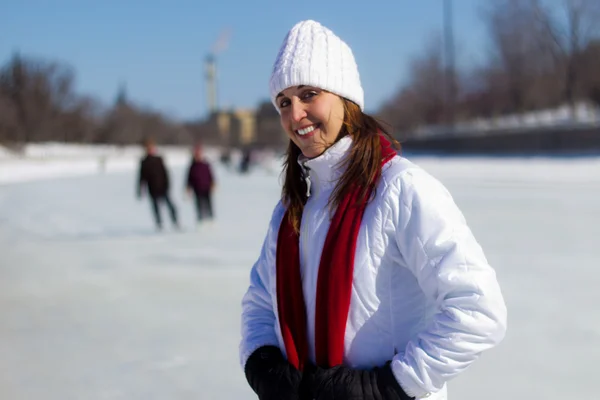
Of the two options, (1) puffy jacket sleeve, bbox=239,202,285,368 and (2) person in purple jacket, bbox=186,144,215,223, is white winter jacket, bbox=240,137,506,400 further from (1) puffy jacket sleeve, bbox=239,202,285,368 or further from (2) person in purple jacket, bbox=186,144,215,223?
(2) person in purple jacket, bbox=186,144,215,223

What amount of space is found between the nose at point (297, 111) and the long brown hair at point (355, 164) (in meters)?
0.10

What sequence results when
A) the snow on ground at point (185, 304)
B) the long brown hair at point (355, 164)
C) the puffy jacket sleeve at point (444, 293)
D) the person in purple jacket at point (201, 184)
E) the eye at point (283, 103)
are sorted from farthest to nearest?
the person in purple jacket at point (201, 184) < the snow on ground at point (185, 304) < the eye at point (283, 103) < the long brown hair at point (355, 164) < the puffy jacket sleeve at point (444, 293)

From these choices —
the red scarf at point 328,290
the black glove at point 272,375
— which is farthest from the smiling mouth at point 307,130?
the black glove at point 272,375

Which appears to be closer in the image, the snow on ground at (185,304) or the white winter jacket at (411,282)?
the white winter jacket at (411,282)

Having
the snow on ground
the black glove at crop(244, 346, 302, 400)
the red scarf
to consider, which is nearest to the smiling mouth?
the red scarf

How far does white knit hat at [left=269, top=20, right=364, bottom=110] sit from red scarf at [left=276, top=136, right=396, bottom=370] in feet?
0.55

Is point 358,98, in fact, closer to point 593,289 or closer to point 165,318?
point 165,318

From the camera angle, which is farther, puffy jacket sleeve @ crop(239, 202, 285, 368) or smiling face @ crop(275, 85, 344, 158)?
puffy jacket sleeve @ crop(239, 202, 285, 368)

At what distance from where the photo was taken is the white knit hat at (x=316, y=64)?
4.74 feet

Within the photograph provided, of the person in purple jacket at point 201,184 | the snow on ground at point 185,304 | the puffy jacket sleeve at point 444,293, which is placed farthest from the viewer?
the person in purple jacket at point 201,184

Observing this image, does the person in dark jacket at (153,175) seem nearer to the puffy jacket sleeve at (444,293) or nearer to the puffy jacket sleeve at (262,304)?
the puffy jacket sleeve at (262,304)

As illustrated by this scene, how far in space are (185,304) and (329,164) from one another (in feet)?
13.7

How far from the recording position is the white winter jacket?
4.26ft

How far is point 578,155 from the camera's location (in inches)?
996
